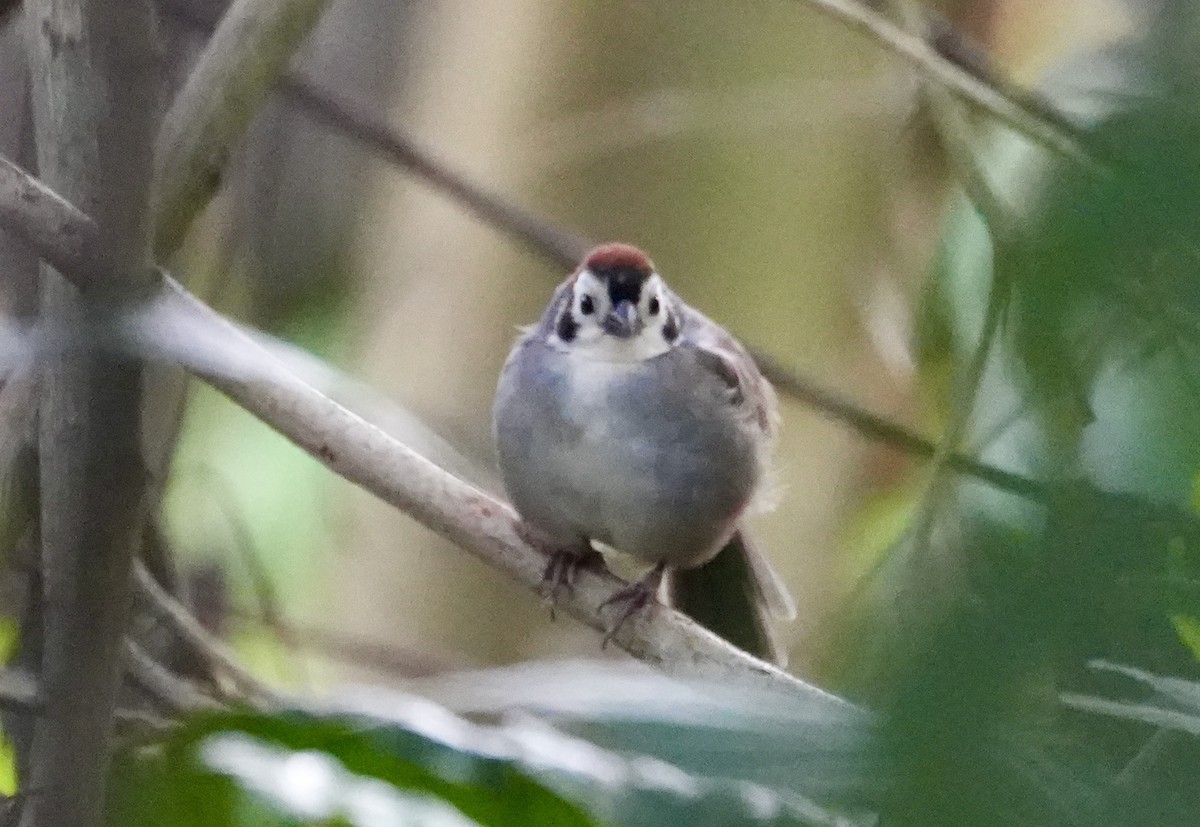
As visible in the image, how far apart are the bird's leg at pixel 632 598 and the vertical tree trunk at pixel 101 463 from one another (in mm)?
770

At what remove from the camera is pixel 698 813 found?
0.30 metres

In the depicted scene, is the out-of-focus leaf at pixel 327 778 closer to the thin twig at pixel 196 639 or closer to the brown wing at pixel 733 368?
the thin twig at pixel 196 639

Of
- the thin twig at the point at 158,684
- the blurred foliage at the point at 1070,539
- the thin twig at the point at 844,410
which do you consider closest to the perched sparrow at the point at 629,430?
the thin twig at the point at 844,410

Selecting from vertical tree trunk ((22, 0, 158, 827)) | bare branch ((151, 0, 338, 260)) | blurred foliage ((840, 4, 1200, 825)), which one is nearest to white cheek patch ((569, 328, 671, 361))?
bare branch ((151, 0, 338, 260))

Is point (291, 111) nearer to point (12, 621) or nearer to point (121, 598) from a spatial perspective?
point (12, 621)

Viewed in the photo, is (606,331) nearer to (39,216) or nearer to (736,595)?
(736,595)

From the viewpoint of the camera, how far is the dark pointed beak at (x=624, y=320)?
1.39m

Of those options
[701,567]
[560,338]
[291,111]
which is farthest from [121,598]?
[291,111]

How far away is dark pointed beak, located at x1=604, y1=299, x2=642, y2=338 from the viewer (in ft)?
4.55

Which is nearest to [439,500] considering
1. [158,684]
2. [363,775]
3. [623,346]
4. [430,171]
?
[158,684]

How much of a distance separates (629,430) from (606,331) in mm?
106

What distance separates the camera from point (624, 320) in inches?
54.6

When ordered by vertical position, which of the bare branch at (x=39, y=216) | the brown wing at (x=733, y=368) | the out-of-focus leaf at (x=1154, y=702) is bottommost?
the out-of-focus leaf at (x=1154, y=702)

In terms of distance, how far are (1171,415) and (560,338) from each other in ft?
3.97
